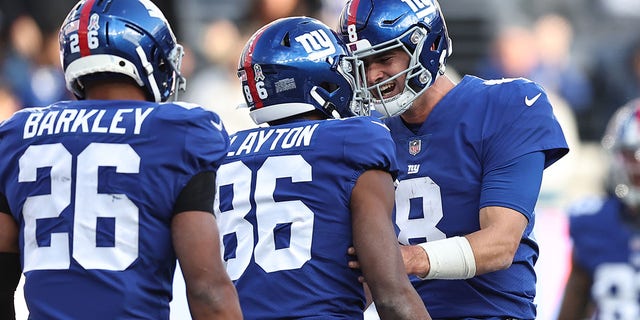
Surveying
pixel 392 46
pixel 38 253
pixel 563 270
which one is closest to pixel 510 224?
pixel 392 46

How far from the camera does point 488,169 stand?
425 cm

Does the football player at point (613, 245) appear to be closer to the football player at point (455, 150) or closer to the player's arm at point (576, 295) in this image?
the player's arm at point (576, 295)

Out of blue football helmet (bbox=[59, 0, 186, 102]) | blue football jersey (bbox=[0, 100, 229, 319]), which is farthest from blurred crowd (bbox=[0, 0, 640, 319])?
blue football jersey (bbox=[0, 100, 229, 319])

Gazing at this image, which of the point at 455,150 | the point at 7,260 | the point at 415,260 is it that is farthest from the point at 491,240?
the point at 7,260

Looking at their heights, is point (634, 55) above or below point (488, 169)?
below

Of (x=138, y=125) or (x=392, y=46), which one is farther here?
(x=392, y=46)

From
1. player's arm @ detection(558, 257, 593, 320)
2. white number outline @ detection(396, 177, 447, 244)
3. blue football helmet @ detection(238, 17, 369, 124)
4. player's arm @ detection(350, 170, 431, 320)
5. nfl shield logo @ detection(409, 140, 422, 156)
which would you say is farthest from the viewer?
player's arm @ detection(558, 257, 593, 320)

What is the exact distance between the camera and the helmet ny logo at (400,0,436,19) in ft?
14.5

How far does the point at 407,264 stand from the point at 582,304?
304 cm

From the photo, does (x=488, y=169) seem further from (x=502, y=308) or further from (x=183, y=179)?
(x=183, y=179)

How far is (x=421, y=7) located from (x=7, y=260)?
71.1 inches

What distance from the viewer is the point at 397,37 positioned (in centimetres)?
434

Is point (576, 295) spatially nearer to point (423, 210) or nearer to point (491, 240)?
point (423, 210)

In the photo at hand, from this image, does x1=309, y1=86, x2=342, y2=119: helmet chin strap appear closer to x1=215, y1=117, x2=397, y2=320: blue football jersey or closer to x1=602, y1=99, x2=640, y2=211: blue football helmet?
x1=215, y1=117, x2=397, y2=320: blue football jersey
